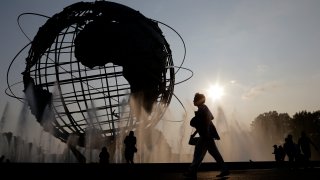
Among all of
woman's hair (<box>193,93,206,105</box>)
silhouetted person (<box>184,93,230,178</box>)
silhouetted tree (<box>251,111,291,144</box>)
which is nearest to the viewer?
silhouetted person (<box>184,93,230,178</box>)

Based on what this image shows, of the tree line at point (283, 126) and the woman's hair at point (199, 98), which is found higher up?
the tree line at point (283, 126)

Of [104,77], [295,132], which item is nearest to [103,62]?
[104,77]

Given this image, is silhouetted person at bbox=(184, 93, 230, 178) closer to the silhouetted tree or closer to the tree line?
the tree line

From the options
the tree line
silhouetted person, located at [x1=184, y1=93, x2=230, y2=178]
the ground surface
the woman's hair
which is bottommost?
the ground surface

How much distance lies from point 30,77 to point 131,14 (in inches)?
196

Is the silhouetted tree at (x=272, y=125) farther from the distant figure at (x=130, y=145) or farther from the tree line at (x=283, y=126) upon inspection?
the distant figure at (x=130, y=145)

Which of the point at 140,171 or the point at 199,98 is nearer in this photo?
the point at 199,98

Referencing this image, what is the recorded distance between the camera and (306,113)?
7100cm

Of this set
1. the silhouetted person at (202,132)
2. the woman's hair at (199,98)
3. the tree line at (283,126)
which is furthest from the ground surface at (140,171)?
the tree line at (283,126)

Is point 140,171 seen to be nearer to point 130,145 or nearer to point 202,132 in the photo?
point 202,132

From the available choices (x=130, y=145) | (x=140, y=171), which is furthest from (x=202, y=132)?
(x=130, y=145)

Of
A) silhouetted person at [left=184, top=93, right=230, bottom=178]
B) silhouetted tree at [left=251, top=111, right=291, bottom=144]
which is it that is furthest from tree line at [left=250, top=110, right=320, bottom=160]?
silhouetted person at [left=184, top=93, right=230, bottom=178]

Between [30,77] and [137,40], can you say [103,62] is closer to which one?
[137,40]

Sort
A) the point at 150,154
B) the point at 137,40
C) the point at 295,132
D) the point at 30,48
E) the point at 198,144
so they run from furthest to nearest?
the point at 295,132, the point at 150,154, the point at 30,48, the point at 137,40, the point at 198,144
